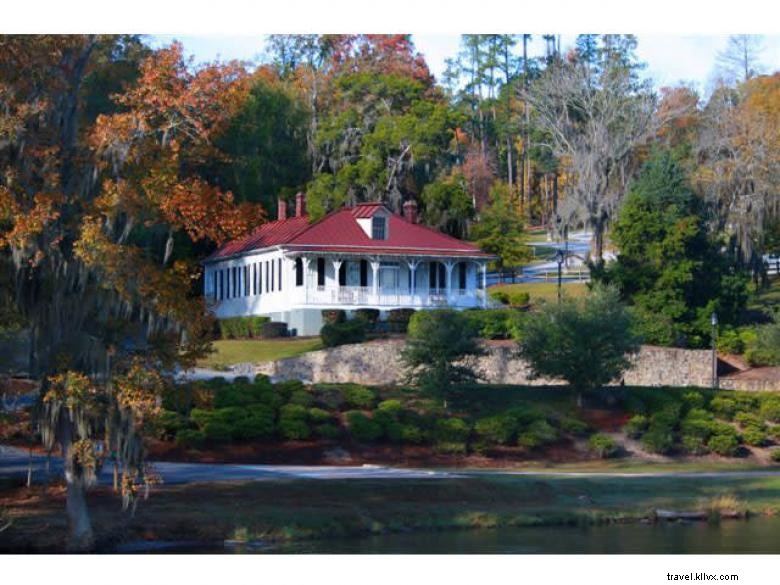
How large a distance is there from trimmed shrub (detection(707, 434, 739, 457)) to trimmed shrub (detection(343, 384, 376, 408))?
10.7m

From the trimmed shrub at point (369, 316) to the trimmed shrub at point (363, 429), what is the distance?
589 inches

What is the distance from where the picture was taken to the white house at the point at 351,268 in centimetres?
5947

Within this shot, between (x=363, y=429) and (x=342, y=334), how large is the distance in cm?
1246

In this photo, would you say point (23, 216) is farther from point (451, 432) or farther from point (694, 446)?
point (694, 446)

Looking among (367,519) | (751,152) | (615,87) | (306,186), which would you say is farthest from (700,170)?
(367,519)

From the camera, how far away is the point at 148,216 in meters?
24.1

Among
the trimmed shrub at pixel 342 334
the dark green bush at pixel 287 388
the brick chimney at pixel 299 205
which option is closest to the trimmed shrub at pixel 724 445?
the dark green bush at pixel 287 388

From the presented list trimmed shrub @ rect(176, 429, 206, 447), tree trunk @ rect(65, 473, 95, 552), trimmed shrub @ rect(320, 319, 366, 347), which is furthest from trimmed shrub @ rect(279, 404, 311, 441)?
tree trunk @ rect(65, 473, 95, 552)

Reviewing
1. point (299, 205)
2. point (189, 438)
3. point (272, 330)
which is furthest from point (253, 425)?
point (299, 205)

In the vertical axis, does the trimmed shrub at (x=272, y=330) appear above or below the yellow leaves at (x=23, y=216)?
below

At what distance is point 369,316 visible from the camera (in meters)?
57.3

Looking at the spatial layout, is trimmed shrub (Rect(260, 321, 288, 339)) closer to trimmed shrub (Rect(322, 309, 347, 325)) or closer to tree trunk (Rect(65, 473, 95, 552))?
trimmed shrub (Rect(322, 309, 347, 325))

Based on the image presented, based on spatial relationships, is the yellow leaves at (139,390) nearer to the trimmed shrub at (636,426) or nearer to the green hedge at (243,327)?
the trimmed shrub at (636,426)

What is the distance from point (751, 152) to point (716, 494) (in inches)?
1673
